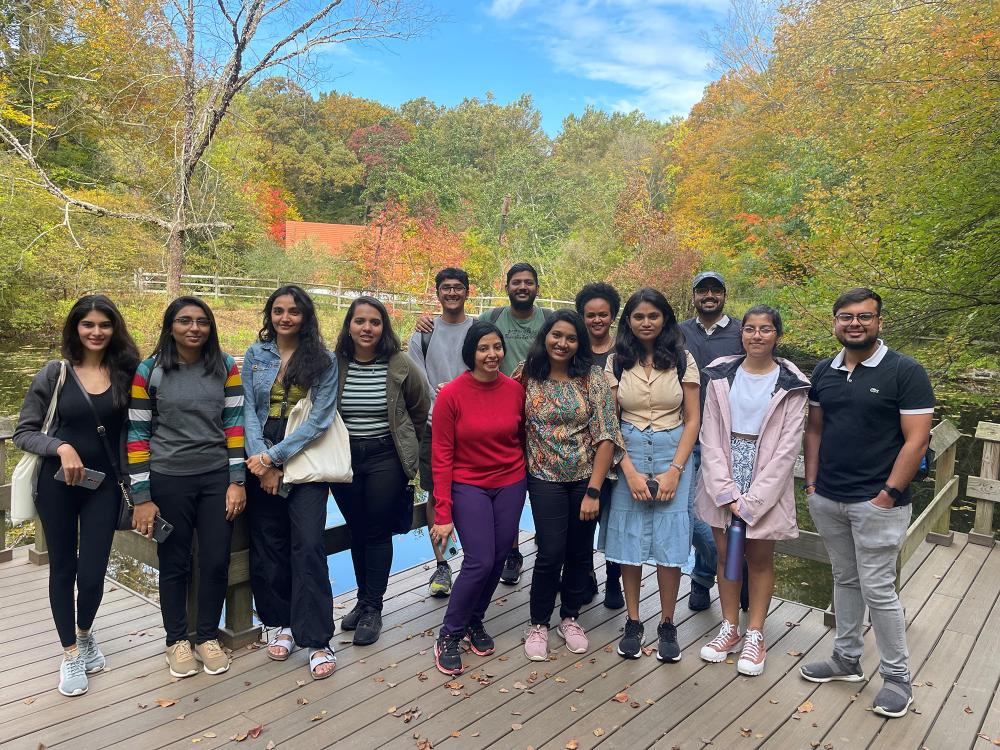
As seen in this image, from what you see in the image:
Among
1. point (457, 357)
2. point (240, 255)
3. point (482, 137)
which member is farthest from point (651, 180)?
point (457, 357)

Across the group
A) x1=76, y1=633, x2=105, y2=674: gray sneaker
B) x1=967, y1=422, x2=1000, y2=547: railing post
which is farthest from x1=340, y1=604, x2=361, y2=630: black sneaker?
x1=967, y1=422, x2=1000, y2=547: railing post

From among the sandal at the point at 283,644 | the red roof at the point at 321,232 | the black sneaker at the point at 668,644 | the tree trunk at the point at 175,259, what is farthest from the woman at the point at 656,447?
the red roof at the point at 321,232

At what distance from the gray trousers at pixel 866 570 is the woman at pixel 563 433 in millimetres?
956

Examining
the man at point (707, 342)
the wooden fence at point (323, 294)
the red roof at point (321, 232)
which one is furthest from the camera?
the red roof at point (321, 232)

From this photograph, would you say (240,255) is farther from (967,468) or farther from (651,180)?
(967,468)

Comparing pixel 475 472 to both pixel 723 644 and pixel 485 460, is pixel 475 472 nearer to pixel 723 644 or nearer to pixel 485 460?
pixel 485 460

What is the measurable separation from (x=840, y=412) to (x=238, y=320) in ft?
65.8

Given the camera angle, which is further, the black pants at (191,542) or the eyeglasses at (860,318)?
the black pants at (191,542)

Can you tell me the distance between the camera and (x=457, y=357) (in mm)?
3826

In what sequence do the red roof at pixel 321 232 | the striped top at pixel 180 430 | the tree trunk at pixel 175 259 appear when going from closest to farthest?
1. the striped top at pixel 180 430
2. the tree trunk at pixel 175 259
3. the red roof at pixel 321 232

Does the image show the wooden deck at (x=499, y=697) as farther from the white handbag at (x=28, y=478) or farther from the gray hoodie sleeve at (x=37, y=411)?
the gray hoodie sleeve at (x=37, y=411)

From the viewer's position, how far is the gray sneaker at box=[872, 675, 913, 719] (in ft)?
9.11

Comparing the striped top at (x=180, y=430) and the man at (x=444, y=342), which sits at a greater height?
the man at (x=444, y=342)

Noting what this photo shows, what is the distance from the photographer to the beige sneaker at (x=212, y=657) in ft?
9.94
